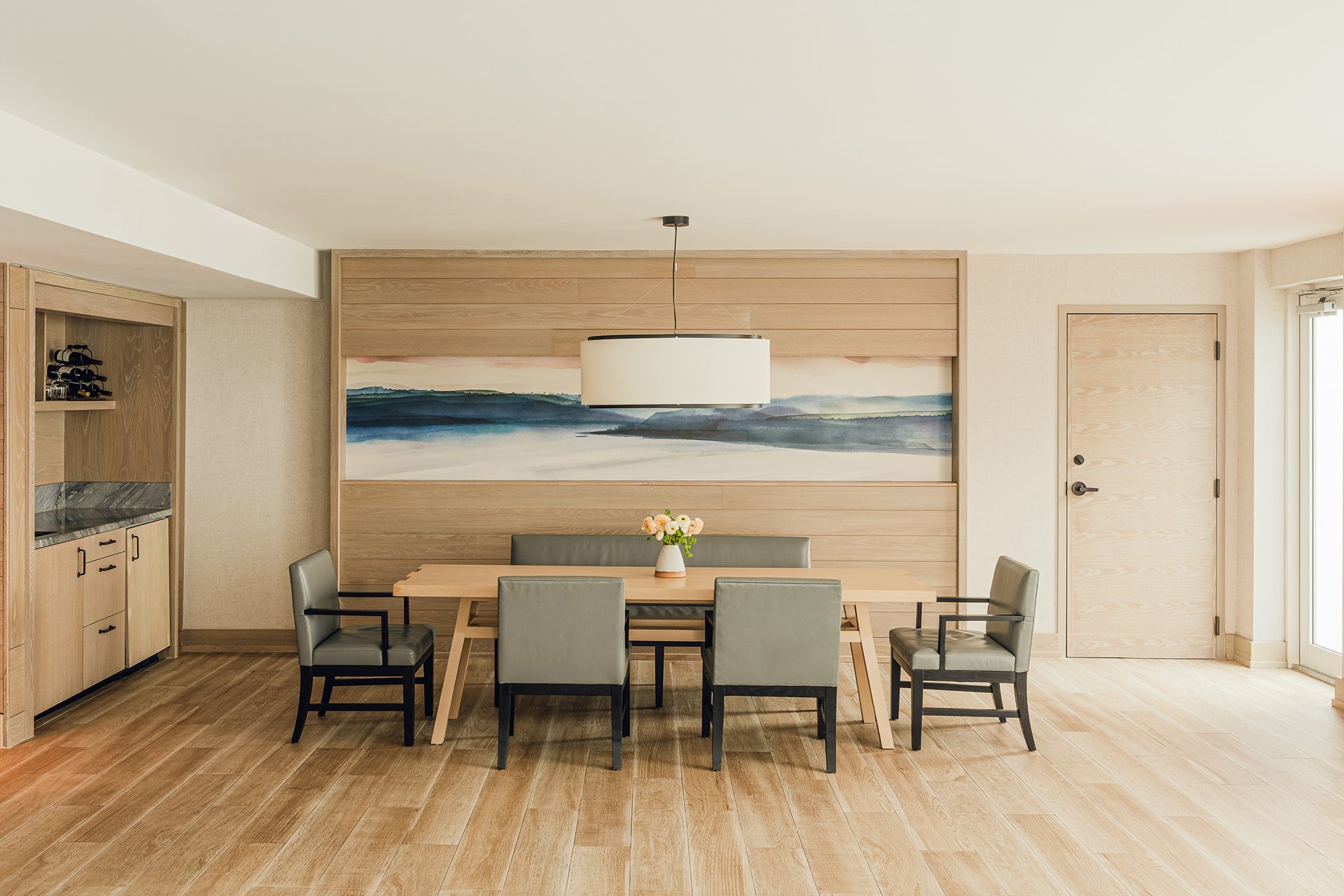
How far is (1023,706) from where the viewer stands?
4168 millimetres

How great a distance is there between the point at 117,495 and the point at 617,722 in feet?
12.0

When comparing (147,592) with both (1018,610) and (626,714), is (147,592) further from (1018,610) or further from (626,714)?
(1018,610)

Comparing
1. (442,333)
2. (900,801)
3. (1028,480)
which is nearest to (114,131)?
(442,333)

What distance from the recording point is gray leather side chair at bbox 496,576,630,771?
3920 mm

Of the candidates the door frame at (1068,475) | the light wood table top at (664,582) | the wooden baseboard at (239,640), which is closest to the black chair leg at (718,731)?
the light wood table top at (664,582)

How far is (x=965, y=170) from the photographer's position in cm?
376

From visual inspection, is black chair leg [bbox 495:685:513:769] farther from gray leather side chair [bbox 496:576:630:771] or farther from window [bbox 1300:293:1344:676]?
window [bbox 1300:293:1344:676]

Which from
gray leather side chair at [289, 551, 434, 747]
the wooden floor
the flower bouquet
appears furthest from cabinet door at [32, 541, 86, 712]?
the flower bouquet

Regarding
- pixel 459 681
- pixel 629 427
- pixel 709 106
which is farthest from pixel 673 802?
pixel 629 427

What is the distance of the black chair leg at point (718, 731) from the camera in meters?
3.86

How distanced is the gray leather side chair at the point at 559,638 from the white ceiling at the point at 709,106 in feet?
5.50

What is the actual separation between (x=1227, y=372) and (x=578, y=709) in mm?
4288

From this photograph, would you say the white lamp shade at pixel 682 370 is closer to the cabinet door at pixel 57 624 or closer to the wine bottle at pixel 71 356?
the cabinet door at pixel 57 624

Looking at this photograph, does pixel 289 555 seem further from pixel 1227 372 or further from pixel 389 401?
pixel 1227 372
